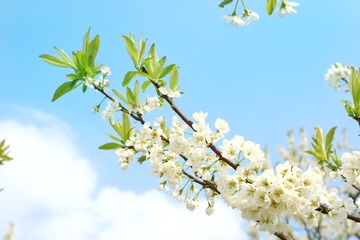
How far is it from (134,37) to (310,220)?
1.46 metres

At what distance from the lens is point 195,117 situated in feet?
5.30

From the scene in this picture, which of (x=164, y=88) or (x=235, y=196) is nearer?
(x=235, y=196)

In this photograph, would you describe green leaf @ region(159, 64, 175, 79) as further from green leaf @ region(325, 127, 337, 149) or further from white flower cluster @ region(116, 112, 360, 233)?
green leaf @ region(325, 127, 337, 149)

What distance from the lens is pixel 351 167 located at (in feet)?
5.79

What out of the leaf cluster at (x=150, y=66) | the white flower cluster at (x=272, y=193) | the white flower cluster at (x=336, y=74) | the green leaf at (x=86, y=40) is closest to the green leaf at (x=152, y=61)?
the leaf cluster at (x=150, y=66)

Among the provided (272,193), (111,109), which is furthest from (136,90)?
(272,193)

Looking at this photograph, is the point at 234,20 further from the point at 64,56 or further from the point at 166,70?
the point at 64,56

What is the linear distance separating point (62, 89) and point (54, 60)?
8.0 inches

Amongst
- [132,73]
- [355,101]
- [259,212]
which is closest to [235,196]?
[259,212]

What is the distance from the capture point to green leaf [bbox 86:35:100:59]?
1772 millimetres

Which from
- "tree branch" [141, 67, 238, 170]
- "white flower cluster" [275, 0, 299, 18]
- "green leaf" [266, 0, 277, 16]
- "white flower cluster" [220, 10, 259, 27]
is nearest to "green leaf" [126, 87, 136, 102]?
"tree branch" [141, 67, 238, 170]

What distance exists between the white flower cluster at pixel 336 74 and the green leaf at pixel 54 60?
14.2ft

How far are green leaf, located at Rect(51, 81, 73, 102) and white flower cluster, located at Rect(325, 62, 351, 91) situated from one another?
14.3ft

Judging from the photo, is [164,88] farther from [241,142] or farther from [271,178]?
[271,178]
